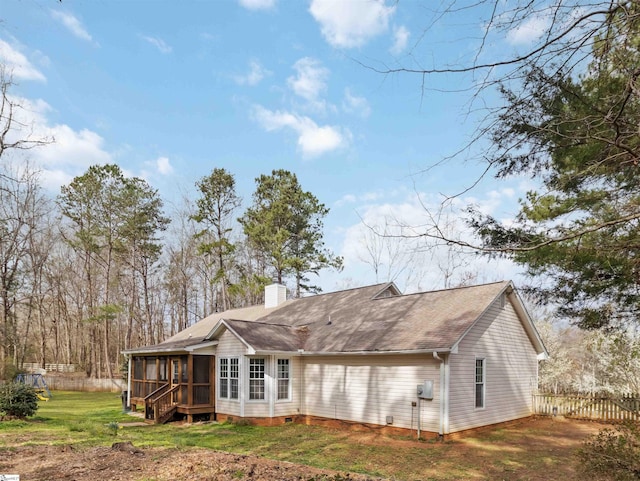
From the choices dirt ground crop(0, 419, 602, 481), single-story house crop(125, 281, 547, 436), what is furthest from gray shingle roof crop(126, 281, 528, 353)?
dirt ground crop(0, 419, 602, 481)

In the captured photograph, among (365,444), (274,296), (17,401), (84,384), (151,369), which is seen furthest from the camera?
(84,384)

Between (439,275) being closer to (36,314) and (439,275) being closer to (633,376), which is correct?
(633,376)

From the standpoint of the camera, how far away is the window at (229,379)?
14609mm

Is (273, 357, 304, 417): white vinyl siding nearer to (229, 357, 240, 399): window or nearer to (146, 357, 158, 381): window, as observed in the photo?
(229, 357, 240, 399): window

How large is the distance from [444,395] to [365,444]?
236 cm

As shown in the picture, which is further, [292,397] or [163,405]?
[163,405]

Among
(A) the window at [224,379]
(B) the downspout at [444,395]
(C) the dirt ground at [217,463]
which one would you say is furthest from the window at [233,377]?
(B) the downspout at [444,395]

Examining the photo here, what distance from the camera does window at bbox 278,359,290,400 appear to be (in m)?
14.6

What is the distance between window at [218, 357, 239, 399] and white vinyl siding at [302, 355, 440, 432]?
2.33 m

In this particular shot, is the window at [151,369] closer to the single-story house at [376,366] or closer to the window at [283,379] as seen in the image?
the single-story house at [376,366]

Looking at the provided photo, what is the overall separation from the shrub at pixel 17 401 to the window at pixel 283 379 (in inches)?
309

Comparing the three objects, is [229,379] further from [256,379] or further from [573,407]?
[573,407]

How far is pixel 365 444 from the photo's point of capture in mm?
11227

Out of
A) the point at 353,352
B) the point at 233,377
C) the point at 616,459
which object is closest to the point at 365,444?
the point at 353,352
